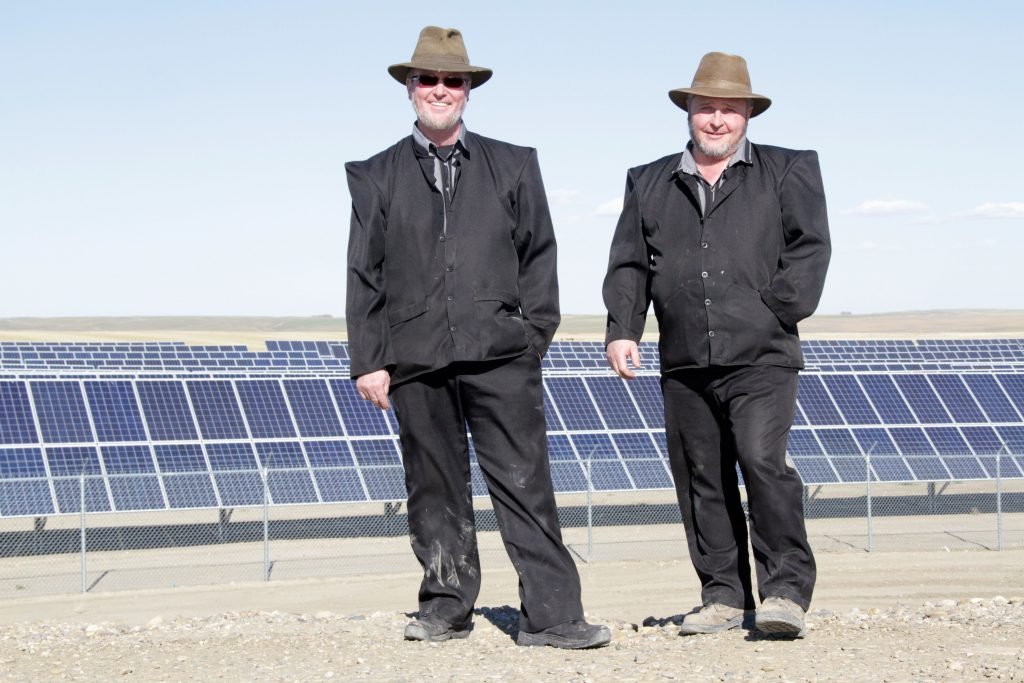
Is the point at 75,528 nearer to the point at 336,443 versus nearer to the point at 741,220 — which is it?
the point at 336,443

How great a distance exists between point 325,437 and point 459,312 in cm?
1226

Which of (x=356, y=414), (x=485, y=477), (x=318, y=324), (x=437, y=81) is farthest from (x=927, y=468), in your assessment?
(x=318, y=324)

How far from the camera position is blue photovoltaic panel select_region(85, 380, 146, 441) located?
57.2 ft

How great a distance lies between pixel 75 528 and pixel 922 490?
1313 centimetres

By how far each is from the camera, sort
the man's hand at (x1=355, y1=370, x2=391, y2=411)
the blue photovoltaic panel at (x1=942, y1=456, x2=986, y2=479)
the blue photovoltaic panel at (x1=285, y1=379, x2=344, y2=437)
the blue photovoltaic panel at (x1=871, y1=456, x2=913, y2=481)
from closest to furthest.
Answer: the man's hand at (x1=355, y1=370, x2=391, y2=411), the blue photovoltaic panel at (x1=285, y1=379, x2=344, y2=437), the blue photovoltaic panel at (x1=871, y1=456, x2=913, y2=481), the blue photovoltaic panel at (x1=942, y1=456, x2=986, y2=479)

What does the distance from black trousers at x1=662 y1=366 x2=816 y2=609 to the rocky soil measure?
27cm

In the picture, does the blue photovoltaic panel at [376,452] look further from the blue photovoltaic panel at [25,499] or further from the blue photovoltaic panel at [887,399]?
the blue photovoltaic panel at [887,399]

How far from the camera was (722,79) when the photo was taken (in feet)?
20.8

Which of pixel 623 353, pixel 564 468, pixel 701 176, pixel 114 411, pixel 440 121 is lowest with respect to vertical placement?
pixel 564 468

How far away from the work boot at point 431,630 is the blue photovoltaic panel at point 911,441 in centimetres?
1415

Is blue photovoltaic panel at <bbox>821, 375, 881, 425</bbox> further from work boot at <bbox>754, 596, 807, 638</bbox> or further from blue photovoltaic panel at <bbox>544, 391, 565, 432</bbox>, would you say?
work boot at <bbox>754, 596, 807, 638</bbox>

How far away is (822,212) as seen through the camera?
253 inches

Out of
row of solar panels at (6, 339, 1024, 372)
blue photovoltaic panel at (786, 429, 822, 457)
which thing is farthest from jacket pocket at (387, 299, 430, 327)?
row of solar panels at (6, 339, 1024, 372)

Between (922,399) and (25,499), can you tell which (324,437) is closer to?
(25,499)
